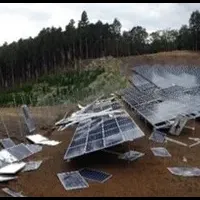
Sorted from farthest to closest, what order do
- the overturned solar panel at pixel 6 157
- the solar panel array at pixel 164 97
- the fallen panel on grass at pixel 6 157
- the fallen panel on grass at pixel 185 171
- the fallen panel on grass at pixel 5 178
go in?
1. the solar panel array at pixel 164 97
2. the fallen panel on grass at pixel 6 157
3. the overturned solar panel at pixel 6 157
4. the fallen panel on grass at pixel 185 171
5. the fallen panel on grass at pixel 5 178

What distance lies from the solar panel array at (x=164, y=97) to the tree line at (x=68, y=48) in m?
21.2

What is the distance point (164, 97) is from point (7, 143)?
14.0m

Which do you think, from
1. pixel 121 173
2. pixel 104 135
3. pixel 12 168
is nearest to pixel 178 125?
pixel 104 135

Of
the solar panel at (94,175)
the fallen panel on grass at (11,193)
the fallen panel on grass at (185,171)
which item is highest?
the solar panel at (94,175)

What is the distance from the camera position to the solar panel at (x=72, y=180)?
735 inches

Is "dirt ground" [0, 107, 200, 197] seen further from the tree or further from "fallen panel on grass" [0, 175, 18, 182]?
the tree

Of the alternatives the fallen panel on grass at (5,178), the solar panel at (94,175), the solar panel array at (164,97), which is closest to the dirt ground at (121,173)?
the fallen panel on grass at (5,178)

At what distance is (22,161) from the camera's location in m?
22.4

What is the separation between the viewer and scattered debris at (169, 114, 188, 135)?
89.4 ft

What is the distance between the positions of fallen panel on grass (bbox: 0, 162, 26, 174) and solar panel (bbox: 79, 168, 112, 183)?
2833 millimetres

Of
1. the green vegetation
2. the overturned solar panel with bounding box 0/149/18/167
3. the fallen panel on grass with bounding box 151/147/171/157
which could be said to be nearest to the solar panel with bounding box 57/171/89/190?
the overturned solar panel with bounding box 0/149/18/167

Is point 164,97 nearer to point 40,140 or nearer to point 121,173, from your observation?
point 40,140

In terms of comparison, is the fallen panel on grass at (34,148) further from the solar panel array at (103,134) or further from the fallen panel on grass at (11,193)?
the fallen panel on grass at (11,193)

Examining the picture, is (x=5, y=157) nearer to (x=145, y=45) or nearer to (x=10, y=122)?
(x=10, y=122)
